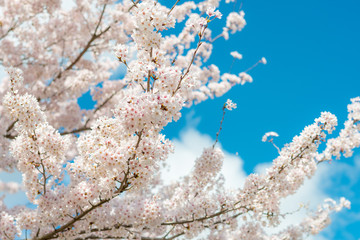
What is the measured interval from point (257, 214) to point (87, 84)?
9.19 meters

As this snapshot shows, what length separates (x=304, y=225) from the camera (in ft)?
36.0

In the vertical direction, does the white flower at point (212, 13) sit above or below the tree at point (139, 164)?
above

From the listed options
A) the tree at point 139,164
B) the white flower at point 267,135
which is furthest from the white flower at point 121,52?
the white flower at point 267,135

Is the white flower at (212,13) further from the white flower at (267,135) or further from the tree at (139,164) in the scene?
the white flower at (267,135)

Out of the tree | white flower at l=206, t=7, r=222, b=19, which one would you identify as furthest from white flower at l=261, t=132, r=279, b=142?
white flower at l=206, t=7, r=222, b=19

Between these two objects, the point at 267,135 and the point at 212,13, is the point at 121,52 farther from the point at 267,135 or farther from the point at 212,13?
the point at 267,135

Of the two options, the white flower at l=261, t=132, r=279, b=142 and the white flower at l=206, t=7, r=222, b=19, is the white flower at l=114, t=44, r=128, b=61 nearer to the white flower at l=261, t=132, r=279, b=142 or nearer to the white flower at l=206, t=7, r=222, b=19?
the white flower at l=206, t=7, r=222, b=19

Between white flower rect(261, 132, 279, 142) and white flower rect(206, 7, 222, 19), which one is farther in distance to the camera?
white flower rect(261, 132, 279, 142)

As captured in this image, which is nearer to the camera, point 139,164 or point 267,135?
point 139,164

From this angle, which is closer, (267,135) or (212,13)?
(212,13)

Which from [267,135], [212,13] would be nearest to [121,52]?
[212,13]

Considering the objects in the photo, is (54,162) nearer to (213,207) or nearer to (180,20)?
(213,207)

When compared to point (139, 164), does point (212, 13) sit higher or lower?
higher

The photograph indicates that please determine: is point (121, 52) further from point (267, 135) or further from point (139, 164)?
point (267, 135)
